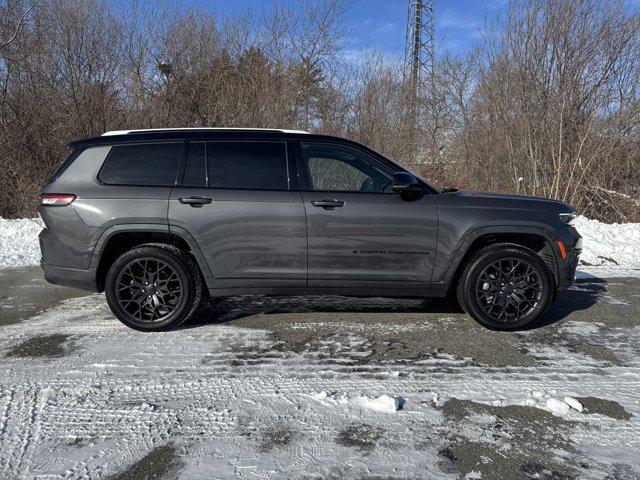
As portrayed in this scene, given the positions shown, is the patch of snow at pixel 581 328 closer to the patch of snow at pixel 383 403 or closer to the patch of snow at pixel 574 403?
the patch of snow at pixel 574 403

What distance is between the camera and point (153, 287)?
13.3 ft

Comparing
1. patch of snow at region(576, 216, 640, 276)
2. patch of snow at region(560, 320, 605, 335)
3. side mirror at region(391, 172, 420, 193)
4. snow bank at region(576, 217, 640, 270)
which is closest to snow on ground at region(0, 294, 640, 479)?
patch of snow at region(560, 320, 605, 335)

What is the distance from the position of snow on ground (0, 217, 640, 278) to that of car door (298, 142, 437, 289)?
3.62 metres

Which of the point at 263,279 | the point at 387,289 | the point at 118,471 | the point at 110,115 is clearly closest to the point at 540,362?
the point at 387,289

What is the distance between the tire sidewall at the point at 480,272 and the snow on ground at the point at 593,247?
2677 millimetres

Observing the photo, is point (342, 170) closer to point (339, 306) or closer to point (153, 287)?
point (339, 306)

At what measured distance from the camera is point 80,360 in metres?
3.40

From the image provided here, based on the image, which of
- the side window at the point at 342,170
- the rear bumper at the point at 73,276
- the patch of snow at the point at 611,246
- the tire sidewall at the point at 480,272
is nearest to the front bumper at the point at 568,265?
the tire sidewall at the point at 480,272

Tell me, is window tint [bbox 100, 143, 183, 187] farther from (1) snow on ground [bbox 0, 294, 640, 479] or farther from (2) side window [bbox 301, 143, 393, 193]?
(1) snow on ground [bbox 0, 294, 640, 479]

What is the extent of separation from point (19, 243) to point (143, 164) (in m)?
5.64

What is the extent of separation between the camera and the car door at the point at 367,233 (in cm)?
395

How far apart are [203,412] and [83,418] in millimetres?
706

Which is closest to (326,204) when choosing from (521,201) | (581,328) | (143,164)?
(143,164)

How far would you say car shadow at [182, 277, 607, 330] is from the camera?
446 centimetres
